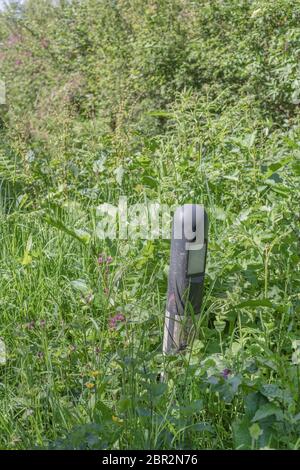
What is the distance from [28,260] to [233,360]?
4.16 feet

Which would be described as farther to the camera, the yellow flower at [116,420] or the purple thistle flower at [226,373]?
the purple thistle flower at [226,373]

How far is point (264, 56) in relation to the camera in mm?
7766

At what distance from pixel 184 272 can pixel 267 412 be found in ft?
2.46

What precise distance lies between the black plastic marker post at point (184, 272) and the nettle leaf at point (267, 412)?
62 centimetres

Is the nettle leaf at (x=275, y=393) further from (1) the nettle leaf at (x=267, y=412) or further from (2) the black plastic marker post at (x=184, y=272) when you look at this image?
(2) the black plastic marker post at (x=184, y=272)

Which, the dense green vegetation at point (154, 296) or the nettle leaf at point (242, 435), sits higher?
the dense green vegetation at point (154, 296)

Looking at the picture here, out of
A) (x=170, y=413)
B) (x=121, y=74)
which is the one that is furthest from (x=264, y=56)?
(x=170, y=413)

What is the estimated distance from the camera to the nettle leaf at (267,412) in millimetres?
2482

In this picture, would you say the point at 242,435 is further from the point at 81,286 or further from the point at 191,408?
the point at 81,286

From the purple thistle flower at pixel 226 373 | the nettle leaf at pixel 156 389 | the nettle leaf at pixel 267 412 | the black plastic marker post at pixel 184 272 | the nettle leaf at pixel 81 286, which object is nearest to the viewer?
the nettle leaf at pixel 267 412

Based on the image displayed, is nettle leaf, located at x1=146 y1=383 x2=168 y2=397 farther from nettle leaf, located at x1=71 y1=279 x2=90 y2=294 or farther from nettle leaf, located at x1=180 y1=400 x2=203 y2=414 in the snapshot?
nettle leaf, located at x1=71 y1=279 x2=90 y2=294

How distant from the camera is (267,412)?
2.49 metres

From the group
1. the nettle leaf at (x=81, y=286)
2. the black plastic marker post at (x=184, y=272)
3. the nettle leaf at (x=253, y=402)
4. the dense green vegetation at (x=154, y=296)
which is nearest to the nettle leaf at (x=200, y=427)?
the dense green vegetation at (x=154, y=296)
